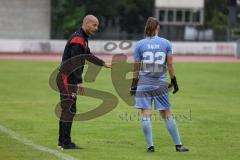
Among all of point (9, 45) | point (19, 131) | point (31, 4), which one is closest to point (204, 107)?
point (19, 131)

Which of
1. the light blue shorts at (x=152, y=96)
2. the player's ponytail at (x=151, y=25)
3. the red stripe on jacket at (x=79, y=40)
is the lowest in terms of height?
the light blue shorts at (x=152, y=96)

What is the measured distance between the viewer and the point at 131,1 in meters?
74.2

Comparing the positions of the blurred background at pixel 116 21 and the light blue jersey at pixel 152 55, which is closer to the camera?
the light blue jersey at pixel 152 55

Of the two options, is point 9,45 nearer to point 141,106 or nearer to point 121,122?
point 121,122

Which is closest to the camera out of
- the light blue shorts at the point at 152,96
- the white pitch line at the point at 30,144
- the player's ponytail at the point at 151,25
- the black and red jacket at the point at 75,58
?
the white pitch line at the point at 30,144

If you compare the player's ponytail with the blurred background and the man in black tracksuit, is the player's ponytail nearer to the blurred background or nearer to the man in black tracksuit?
the man in black tracksuit

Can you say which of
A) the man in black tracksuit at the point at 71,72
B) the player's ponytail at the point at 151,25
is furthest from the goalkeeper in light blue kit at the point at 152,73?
the man in black tracksuit at the point at 71,72

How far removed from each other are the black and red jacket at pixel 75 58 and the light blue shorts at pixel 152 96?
3.18 feet

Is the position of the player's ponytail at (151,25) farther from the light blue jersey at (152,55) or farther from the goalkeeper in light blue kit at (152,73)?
the light blue jersey at (152,55)

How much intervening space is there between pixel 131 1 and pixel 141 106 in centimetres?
6295

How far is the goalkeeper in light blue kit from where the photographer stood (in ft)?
38.1

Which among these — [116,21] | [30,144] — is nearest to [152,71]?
[30,144]

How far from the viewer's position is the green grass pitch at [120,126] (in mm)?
11648

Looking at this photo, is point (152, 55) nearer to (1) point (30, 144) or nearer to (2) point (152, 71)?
(2) point (152, 71)
